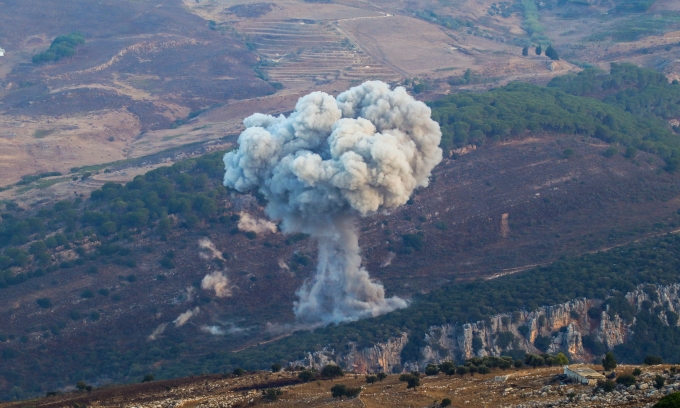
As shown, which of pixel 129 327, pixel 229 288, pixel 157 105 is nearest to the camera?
pixel 129 327

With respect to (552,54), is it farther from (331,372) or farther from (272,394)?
(272,394)

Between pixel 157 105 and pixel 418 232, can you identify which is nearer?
pixel 418 232

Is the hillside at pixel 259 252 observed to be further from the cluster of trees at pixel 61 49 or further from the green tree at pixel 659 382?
the cluster of trees at pixel 61 49

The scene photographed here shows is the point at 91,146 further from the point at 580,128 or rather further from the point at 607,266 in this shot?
the point at 607,266

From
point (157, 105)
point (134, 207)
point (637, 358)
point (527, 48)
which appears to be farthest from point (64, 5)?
point (637, 358)

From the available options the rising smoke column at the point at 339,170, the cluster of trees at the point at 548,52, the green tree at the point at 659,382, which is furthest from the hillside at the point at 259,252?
the cluster of trees at the point at 548,52

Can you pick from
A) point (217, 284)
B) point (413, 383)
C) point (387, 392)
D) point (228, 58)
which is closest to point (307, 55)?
point (228, 58)
